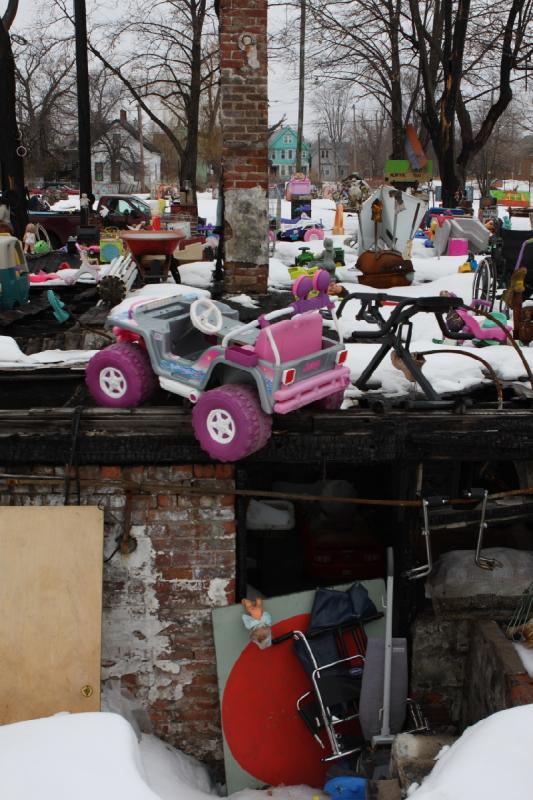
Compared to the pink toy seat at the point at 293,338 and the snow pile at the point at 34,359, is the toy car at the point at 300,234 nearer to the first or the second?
the snow pile at the point at 34,359

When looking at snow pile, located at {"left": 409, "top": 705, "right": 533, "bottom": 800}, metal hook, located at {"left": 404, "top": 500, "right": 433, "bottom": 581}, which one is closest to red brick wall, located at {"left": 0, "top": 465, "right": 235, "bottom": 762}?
metal hook, located at {"left": 404, "top": 500, "right": 433, "bottom": 581}

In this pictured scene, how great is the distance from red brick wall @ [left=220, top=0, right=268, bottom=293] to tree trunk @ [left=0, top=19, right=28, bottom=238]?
8.76m

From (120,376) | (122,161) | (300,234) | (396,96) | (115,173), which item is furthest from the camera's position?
(122,161)

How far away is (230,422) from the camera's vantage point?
12.7 feet

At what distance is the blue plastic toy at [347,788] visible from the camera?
4055 mm

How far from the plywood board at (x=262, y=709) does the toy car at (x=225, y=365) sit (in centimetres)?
124

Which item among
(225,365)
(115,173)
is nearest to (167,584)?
(225,365)

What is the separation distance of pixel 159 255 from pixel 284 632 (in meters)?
5.30

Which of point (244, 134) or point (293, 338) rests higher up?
point (244, 134)

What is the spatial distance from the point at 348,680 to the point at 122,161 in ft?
178

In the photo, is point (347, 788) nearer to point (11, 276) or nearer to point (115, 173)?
point (11, 276)

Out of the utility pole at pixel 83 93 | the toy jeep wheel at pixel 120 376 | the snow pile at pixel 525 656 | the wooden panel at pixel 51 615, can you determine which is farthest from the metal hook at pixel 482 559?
the utility pole at pixel 83 93

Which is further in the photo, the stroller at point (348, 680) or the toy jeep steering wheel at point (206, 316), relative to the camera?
the stroller at point (348, 680)

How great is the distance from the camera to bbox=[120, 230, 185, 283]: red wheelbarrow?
8.75 m
